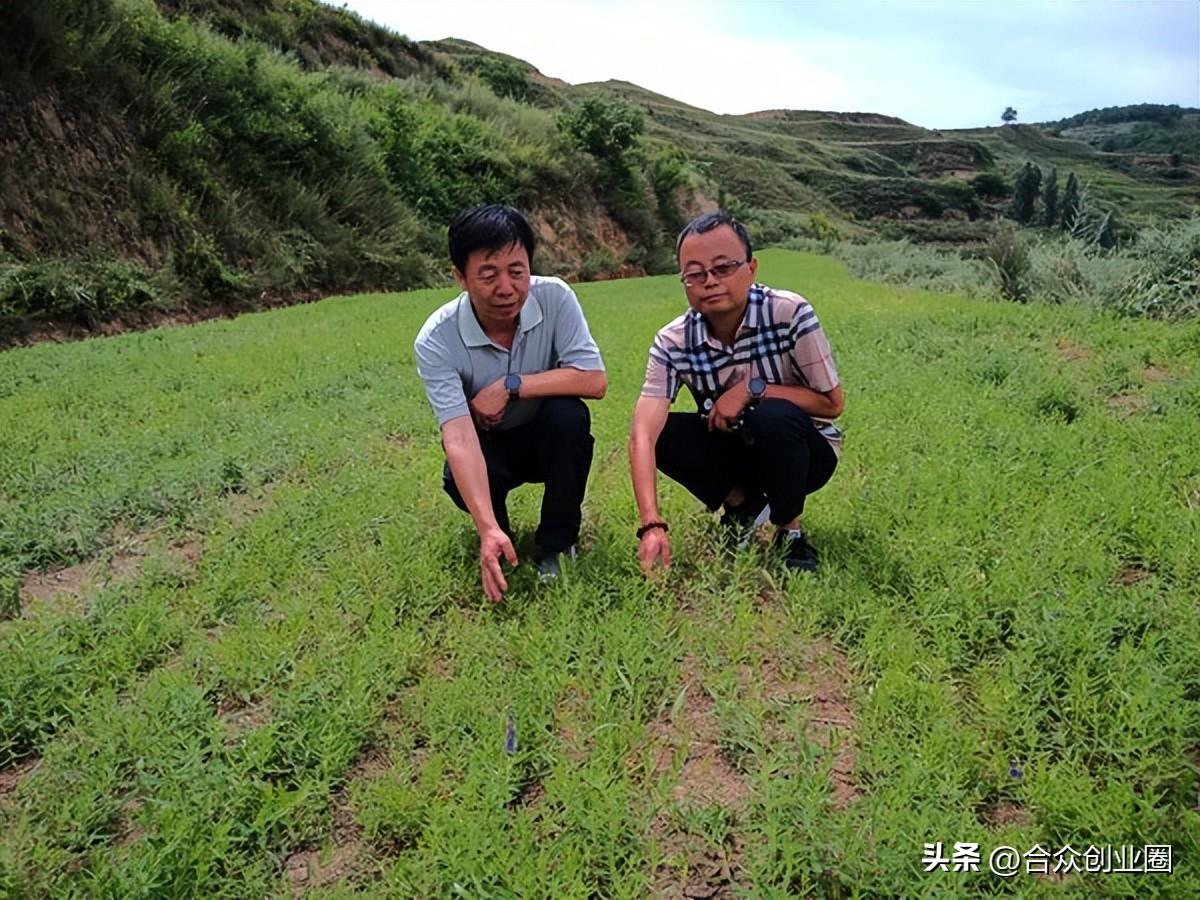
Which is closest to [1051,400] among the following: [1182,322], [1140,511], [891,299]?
[1140,511]

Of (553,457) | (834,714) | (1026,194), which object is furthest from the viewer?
(1026,194)

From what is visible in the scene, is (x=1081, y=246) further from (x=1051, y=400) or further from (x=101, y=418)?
(x=101, y=418)

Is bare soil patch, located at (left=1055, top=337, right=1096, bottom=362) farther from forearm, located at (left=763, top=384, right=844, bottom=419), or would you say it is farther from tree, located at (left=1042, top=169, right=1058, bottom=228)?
tree, located at (left=1042, top=169, right=1058, bottom=228)

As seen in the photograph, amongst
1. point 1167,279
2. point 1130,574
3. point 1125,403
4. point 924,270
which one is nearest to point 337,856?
point 1130,574

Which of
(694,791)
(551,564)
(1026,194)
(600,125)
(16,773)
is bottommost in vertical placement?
(16,773)

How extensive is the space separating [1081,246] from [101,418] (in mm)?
10566

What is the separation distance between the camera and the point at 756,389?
2.75 m

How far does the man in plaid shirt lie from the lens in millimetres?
2631

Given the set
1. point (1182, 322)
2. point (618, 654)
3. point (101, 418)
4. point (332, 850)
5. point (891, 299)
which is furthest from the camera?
point (891, 299)

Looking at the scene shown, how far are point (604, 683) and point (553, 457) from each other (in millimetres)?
901

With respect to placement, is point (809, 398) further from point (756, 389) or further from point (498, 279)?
point (498, 279)

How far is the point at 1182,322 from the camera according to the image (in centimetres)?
675

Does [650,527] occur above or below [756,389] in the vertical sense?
below

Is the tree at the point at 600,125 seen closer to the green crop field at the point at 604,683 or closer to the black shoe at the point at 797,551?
the green crop field at the point at 604,683
